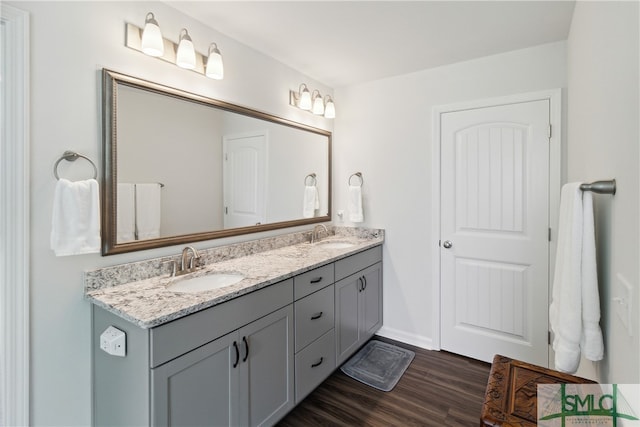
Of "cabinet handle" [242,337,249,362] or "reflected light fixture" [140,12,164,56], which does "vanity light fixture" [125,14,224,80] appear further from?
"cabinet handle" [242,337,249,362]

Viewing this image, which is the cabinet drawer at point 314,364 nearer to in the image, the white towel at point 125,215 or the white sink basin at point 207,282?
the white sink basin at point 207,282

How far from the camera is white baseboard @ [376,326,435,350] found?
2.71 metres

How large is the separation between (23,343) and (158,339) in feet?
2.00

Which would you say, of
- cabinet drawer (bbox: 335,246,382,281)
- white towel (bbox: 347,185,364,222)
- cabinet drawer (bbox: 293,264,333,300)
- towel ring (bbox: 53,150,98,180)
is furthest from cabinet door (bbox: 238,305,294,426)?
white towel (bbox: 347,185,364,222)

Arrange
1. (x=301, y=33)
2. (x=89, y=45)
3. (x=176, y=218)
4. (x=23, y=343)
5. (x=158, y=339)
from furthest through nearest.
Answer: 1. (x=301, y=33)
2. (x=176, y=218)
3. (x=89, y=45)
4. (x=23, y=343)
5. (x=158, y=339)

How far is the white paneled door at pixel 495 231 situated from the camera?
7.39 ft

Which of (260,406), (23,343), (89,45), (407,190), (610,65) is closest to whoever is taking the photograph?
(610,65)

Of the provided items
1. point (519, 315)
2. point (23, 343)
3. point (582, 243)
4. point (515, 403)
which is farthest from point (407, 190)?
point (23, 343)

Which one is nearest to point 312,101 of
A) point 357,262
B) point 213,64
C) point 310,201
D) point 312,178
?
point 312,178

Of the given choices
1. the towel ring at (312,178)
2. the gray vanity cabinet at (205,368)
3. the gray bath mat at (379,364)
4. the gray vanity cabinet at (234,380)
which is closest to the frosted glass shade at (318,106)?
the towel ring at (312,178)

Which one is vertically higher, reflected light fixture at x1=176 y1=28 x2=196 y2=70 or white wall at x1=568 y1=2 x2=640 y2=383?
reflected light fixture at x1=176 y1=28 x2=196 y2=70

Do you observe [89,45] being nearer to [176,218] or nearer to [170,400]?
[176,218]

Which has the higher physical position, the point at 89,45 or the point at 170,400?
the point at 89,45

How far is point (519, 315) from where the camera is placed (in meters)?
2.35
